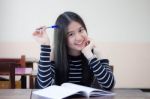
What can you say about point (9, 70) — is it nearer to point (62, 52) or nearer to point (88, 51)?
point (62, 52)

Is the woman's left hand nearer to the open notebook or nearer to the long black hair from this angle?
the long black hair

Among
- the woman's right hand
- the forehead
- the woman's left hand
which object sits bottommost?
the woman's left hand

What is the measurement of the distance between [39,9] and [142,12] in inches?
51.9

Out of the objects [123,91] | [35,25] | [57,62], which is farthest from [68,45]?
[35,25]

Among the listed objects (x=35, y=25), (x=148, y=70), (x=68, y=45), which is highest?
(x=35, y=25)

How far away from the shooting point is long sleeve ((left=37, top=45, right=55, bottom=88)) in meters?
1.73

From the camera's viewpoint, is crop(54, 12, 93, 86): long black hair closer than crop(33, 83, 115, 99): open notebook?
No

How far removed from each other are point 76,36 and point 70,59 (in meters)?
0.17

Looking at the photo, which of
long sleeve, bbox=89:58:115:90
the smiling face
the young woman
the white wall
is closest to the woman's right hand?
the young woman

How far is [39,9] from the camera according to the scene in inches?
148

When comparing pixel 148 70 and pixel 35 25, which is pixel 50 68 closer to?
pixel 35 25

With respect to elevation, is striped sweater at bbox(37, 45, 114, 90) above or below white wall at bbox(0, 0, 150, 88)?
below

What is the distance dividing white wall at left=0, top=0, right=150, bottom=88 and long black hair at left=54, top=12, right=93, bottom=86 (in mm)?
1959

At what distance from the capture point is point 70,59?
73.8 inches
